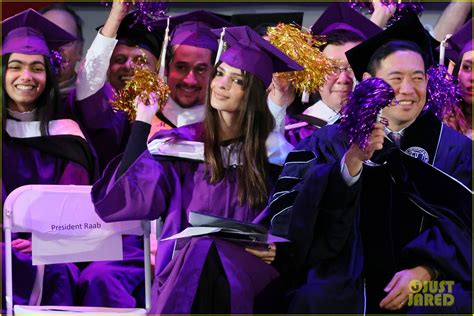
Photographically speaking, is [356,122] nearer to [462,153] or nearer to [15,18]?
[462,153]

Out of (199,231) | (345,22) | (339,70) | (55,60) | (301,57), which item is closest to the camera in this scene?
(199,231)

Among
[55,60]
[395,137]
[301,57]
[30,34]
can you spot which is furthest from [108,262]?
[395,137]

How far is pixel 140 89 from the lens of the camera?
5023 mm

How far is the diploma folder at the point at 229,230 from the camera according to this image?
430 centimetres

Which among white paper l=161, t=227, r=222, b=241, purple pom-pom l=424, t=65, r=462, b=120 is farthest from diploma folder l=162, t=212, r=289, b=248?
purple pom-pom l=424, t=65, r=462, b=120

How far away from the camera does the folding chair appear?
14.9ft

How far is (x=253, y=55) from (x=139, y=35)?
46.6 inches

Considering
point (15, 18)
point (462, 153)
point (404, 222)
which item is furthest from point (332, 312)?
point (15, 18)

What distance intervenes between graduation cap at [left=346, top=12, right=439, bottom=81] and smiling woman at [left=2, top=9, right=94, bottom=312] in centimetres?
149

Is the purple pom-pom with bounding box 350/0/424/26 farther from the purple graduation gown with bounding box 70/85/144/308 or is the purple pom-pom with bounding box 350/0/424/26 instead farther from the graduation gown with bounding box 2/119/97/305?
the graduation gown with bounding box 2/119/97/305

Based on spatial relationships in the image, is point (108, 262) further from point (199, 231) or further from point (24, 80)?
point (24, 80)

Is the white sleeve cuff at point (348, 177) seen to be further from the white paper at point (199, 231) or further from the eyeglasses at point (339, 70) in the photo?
the eyeglasses at point (339, 70)

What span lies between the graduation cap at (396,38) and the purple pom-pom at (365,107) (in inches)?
23.2

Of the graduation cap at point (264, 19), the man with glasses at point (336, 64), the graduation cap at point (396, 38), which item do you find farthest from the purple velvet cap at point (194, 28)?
the graduation cap at point (396, 38)
